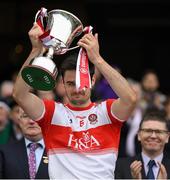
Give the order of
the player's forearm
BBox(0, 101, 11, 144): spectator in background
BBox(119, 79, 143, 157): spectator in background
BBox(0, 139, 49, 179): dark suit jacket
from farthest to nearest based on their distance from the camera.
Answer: BBox(119, 79, 143, 157): spectator in background < BBox(0, 101, 11, 144): spectator in background < BBox(0, 139, 49, 179): dark suit jacket < the player's forearm

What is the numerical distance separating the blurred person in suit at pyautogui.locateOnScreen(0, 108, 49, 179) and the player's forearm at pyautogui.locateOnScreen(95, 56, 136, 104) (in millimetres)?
1384

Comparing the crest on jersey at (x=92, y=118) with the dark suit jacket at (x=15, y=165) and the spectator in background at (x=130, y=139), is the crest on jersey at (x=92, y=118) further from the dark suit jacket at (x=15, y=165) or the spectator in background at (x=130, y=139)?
the spectator in background at (x=130, y=139)

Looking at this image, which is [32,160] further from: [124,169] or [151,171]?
[151,171]

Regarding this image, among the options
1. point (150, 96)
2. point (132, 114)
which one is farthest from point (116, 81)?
point (150, 96)

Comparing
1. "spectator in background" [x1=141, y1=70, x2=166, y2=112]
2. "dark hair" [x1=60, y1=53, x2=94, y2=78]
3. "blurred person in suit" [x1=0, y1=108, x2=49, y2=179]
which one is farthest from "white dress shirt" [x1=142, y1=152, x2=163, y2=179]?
"spectator in background" [x1=141, y1=70, x2=166, y2=112]

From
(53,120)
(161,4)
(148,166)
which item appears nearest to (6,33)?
(161,4)

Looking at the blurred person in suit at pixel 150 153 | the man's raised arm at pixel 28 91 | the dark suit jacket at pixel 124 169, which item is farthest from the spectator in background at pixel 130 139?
the man's raised arm at pixel 28 91

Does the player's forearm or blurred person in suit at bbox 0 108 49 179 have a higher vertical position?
the player's forearm

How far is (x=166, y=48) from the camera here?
46.9 feet

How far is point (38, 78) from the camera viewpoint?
16.4 ft

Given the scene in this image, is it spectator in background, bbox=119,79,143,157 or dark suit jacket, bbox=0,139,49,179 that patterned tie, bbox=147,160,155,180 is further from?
spectator in background, bbox=119,79,143,157

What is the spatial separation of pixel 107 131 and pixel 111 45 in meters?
9.07

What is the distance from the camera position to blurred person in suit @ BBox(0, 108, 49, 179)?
20.5ft

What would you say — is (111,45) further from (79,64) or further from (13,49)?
(79,64)
